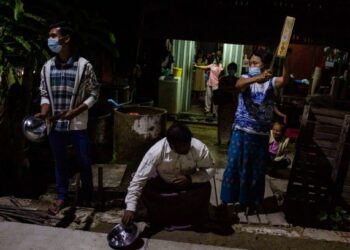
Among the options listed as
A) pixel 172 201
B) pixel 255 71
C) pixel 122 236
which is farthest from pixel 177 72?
pixel 122 236

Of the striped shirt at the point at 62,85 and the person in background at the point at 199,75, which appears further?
the person in background at the point at 199,75

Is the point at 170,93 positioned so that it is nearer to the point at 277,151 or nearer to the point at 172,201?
the point at 277,151

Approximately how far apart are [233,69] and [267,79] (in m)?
4.41

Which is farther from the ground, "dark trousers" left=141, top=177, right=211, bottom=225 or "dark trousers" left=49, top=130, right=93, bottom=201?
"dark trousers" left=49, top=130, right=93, bottom=201

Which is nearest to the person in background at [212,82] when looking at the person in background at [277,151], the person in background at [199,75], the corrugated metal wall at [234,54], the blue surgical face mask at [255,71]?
the corrugated metal wall at [234,54]

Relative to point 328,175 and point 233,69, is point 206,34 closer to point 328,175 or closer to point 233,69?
point 233,69

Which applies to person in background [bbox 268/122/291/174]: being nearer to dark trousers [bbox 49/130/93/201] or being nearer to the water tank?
dark trousers [bbox 49/130/93/201]

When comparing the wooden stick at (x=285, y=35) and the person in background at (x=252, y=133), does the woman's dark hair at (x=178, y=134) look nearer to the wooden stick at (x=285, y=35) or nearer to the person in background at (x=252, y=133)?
the person in background at (x=252, y=133)

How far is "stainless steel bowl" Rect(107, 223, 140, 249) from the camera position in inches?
159

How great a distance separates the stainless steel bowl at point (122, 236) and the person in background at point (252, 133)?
177 cm

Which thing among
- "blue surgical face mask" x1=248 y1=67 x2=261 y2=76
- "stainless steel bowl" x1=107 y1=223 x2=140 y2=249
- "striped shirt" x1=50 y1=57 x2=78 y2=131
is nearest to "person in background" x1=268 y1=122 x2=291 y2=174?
"blue surgical face mask" x1=248 y1=67 x2=261 y2=76

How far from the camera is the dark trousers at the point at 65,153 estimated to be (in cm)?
491

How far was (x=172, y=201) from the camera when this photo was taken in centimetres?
462

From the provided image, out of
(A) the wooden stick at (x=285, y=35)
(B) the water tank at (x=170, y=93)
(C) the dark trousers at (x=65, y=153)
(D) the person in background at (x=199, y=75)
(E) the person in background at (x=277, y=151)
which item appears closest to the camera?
(A) the wooden stick at (x=285, y=35)
